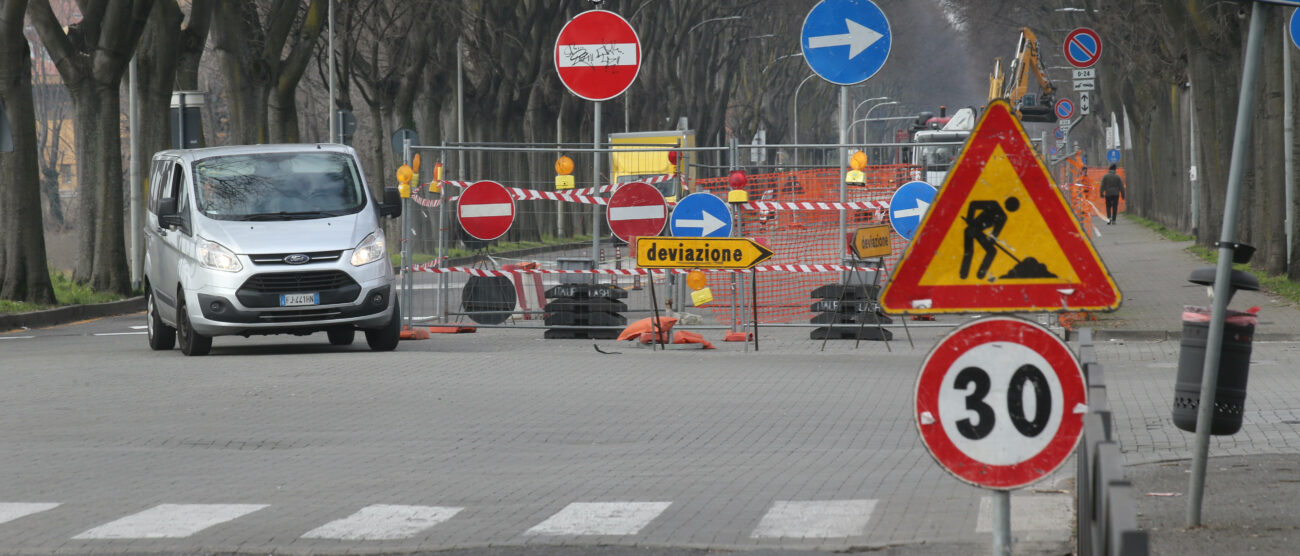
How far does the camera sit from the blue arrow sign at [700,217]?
18.0 meters

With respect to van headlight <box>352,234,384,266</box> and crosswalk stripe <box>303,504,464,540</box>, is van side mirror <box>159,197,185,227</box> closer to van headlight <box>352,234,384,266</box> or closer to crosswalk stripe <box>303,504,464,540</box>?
van headlight <box>352,234,384,266</box>

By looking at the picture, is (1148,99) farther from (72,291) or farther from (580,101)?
(72,291)

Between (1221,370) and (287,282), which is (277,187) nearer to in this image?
(287,282)

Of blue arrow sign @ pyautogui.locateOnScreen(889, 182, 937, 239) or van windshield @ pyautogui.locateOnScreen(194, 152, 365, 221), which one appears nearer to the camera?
van windshield @ pyautogui.locateOnScreen(194, 152, 365, 221)

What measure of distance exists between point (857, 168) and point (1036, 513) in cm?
1167

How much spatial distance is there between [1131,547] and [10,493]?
6.82 meters

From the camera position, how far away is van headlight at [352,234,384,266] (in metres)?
16.9

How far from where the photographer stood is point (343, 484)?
922cm

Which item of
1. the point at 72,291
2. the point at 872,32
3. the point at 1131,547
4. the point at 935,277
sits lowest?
the point at 72,291

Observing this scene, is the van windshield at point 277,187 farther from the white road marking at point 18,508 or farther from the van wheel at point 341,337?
the white road marking at point 18,508

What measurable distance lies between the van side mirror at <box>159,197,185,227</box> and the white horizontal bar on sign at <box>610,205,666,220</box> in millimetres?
Result: 4370

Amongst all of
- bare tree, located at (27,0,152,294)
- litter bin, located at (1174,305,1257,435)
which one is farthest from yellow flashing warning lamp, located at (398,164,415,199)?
litter bin, located at (1174,305,1257,435)

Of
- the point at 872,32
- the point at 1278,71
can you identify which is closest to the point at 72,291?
the point at 872,32

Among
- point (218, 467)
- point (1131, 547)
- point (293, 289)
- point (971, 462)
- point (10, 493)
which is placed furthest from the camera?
point (293, 289)
